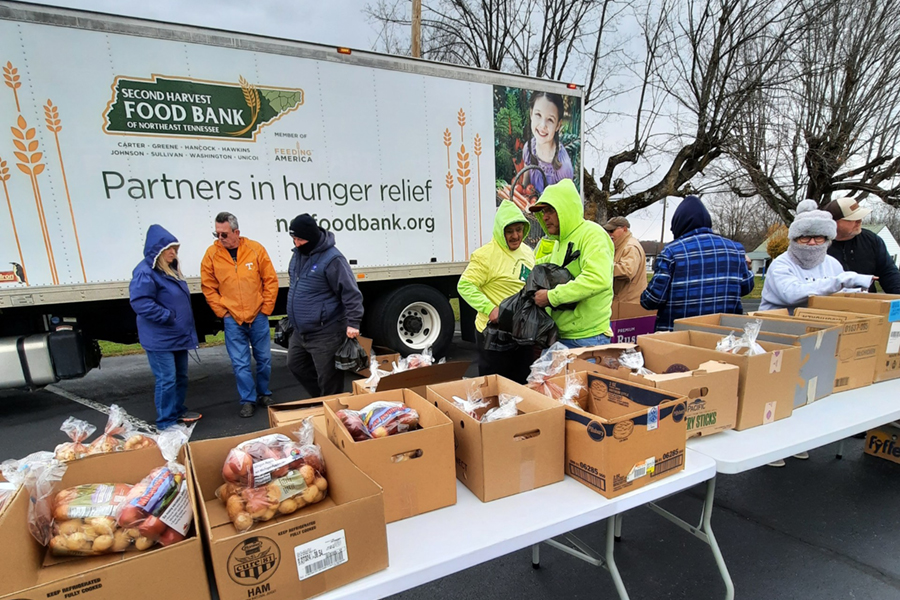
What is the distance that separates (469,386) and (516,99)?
15.6ft

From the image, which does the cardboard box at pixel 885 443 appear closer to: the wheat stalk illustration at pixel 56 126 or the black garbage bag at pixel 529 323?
the black garbage bag at pixel 529 323

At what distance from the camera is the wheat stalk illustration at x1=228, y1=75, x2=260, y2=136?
4.08 m

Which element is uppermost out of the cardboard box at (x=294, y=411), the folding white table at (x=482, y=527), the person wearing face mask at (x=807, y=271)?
the person wearing face mask at (x=807, y=271)

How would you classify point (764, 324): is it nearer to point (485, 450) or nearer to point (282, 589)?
point (485, 450)

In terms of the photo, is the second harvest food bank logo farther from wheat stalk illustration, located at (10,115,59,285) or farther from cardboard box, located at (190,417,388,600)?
cardboard box, located at (190,417,388,600)

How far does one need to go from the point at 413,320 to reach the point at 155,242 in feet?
9.24

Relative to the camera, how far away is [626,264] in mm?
4828

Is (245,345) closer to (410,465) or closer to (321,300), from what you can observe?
(321,300)

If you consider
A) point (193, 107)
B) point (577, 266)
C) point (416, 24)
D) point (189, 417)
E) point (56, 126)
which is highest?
point (416, 24)

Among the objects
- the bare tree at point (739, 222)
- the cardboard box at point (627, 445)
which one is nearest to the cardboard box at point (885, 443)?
the cardboard box at point (627, 445)

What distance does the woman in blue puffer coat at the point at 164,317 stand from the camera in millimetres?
3467

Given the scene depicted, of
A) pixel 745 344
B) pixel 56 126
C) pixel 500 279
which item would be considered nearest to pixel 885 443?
pixel 745 344

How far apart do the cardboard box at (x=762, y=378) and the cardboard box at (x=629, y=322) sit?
107 inches

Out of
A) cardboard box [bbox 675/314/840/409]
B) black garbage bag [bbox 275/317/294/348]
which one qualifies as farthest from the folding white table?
black garbage bag [bbox 275/317/294/348]
